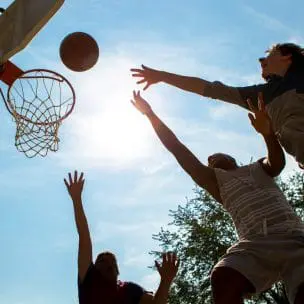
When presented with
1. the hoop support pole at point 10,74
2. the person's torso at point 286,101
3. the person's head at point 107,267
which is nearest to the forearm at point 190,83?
the person's torso at point 286,101

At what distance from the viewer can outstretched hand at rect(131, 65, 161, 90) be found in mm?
4426

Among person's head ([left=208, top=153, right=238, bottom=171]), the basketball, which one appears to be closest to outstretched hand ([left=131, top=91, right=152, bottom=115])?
person's head ([left=208, top=153, right=238, bottom=171])

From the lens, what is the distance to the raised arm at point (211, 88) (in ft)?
13.6

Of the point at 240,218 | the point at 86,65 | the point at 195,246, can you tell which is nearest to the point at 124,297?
the point at 240,218

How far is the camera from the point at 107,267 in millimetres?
4812

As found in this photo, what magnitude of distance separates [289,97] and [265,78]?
500 millimetres

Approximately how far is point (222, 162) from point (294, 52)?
1041 mm

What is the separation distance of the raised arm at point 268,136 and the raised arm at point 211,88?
322 millimetres

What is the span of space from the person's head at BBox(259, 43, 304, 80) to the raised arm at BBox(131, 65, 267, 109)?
196 mm

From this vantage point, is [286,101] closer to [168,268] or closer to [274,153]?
[274,153]

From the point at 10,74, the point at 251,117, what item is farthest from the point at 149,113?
the point at 10,74

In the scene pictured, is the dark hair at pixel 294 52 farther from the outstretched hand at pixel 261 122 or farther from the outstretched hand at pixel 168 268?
the outstretched hand at pixel 168 268

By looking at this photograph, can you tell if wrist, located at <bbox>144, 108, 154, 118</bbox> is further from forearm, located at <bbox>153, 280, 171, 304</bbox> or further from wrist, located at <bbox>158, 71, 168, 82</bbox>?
forearm, located at <bbox>153, 280, 171, 304</bbox>

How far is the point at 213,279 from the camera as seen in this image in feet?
11.1
